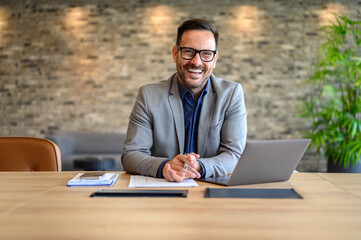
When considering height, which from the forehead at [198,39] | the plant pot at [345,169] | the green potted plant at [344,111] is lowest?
the plant pot at [345,169]

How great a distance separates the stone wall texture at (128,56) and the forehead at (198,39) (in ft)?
13.1

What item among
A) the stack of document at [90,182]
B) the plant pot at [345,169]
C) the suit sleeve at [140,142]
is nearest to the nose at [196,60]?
the suit sleeve at [140,142]

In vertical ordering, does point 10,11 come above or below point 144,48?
above

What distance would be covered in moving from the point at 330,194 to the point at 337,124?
4143mm

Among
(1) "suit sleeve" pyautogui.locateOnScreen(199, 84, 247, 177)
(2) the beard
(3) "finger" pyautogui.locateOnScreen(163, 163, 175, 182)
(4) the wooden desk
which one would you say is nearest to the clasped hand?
(3) "finger" pyautogui.locateOnScreen(163, 163, 175, 182)

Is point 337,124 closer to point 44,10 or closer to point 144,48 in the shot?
point 144,48

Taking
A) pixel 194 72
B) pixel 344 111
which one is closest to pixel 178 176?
pixel 194 72

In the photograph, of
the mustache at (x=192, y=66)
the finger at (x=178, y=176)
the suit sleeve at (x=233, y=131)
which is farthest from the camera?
the mustache at (x=192, y=66)

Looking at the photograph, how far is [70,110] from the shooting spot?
6.00 metres

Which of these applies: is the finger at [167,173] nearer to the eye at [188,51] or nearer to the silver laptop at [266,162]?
the silver laptop at [266,162]

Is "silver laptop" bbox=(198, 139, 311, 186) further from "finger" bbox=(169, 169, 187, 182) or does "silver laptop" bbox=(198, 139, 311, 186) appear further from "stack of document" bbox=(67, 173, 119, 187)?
"stack of document" bbox=(67, 173, 119, 187)

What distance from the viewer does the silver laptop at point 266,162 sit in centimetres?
130

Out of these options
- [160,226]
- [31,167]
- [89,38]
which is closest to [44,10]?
[89,38]

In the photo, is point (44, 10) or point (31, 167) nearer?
point (31, 167)
